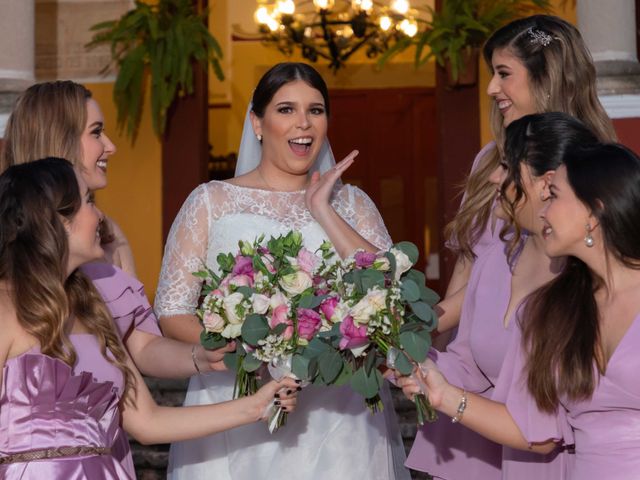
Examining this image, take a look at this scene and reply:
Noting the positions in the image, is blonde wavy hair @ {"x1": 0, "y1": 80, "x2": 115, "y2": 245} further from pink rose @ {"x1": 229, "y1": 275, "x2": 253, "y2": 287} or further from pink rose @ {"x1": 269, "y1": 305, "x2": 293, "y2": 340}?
pink rose @ {"x1": 269, "y1": 305, "x2": 293, "y2": 340}

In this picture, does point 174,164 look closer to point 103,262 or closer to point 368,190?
point 368,190

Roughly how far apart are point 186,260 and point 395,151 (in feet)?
26.6

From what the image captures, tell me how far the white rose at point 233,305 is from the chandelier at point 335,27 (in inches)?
290

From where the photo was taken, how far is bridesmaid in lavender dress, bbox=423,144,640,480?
3.19 meters

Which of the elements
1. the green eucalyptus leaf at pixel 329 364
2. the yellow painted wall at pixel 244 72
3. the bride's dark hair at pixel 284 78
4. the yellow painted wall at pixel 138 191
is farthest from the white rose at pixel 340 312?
the yellow painted wall at pixel 244 72

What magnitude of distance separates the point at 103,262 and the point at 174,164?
5085 millimetres

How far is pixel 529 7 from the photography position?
8969mm

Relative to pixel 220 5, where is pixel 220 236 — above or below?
below

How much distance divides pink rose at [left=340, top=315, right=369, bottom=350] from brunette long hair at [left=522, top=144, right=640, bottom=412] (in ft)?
1.58

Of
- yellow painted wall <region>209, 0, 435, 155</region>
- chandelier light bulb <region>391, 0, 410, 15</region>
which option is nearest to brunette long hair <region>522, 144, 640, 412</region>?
chandelier light bulb <region>391, 0, 410, 15</region>

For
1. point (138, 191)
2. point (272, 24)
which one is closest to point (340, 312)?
point (138, 191)

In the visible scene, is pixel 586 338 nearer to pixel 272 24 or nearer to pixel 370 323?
pixel 370 323

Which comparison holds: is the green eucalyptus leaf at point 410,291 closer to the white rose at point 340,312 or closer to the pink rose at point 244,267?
the white rose at point 340,312

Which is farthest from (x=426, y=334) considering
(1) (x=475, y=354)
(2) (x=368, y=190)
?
(2) (x=368, y=190)
